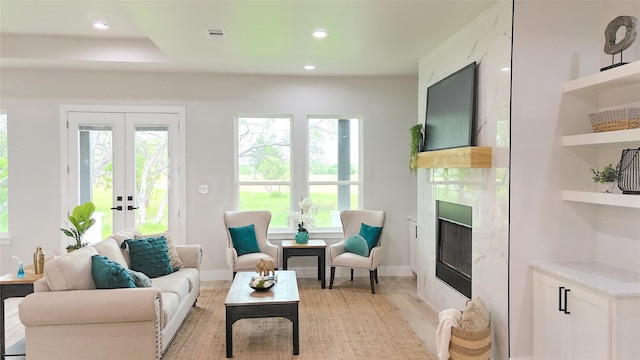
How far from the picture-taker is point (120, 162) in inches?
209

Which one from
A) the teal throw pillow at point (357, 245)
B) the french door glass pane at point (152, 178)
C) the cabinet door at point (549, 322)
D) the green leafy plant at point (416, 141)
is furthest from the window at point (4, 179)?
the cabinet door at point (549, 322)

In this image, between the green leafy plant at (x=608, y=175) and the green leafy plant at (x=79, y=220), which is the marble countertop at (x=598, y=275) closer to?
the green leafy plant at (x=608, y=175)

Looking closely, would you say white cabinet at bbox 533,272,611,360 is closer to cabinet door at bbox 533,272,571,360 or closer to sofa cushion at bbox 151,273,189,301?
cabinet door at bbox 533,272,571,360

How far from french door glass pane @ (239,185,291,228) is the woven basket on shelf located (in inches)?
150

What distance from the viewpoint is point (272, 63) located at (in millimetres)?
4867

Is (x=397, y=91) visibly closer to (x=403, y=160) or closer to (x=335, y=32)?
(x=403, y=160)

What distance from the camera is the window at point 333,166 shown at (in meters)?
5.73

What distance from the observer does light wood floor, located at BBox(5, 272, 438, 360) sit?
141 inches

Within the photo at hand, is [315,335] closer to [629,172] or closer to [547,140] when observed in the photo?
[547,140]

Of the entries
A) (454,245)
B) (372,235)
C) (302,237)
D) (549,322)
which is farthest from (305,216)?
(549,322)

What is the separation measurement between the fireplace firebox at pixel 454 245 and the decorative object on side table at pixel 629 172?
117cm

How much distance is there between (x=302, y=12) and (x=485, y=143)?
1844 mm

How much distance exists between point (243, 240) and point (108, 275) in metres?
2.21

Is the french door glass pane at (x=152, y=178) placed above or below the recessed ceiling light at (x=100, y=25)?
below
